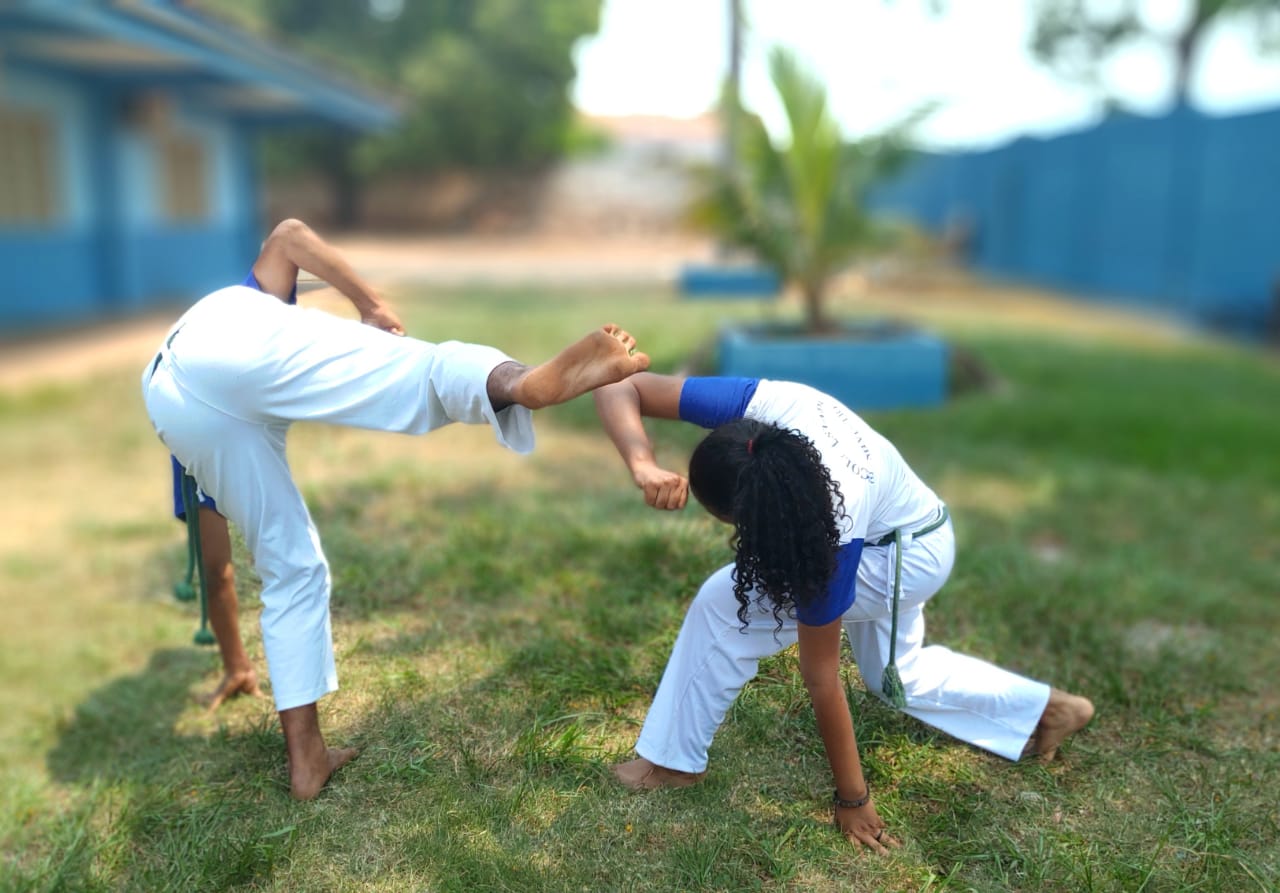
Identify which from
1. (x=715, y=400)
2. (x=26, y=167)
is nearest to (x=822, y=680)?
(x=715, y=400)

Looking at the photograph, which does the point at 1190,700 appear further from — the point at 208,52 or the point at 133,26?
the point at 208,52

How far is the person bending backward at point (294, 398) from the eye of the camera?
2352 mm

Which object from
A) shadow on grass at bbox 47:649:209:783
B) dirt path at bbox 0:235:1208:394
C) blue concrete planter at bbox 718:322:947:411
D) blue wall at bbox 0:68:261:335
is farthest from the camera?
blue wall at bbox 0:68:261:335

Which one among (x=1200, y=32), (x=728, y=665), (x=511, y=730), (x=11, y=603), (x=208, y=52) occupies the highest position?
(x=1200, y=32)

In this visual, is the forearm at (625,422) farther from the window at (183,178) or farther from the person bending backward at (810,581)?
the window at (183,178)

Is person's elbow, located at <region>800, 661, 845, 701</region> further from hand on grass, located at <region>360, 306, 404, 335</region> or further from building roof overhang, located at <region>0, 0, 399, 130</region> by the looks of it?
building roof overhang, located at <region>0, 0, 399, 130</region>

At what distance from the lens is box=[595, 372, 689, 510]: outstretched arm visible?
2.21 meters

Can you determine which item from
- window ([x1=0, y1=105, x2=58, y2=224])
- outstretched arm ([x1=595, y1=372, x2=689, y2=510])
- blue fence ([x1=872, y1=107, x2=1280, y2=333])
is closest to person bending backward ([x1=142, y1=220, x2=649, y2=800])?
outstretched arm ([x1=595, y1=372, x2=689, y2=510])

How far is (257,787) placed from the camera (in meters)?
2.67

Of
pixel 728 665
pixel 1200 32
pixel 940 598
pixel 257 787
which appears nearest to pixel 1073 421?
pixel 940 598

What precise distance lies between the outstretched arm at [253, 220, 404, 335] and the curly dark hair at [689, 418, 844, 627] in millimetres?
988

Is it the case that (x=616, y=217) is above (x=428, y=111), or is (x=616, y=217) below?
below

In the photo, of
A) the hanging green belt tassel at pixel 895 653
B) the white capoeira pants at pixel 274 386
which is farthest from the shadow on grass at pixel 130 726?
the hanging green belt tassel at pixel 895 653

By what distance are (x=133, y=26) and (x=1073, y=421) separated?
757 cm
